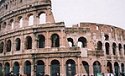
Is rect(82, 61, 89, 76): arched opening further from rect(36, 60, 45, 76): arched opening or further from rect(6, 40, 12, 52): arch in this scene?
rect(6, 40, 12, 52): arch

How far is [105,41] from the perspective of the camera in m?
30.8

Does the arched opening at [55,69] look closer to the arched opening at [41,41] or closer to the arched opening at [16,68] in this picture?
the arched opening at [41,41]

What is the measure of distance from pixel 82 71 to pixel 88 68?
167 cm

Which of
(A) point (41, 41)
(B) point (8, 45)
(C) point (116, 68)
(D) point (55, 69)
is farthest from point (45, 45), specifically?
(C) point (116, 68)

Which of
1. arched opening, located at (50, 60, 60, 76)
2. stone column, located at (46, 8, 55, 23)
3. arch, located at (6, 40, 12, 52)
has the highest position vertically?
stone column, located at (46, 8, 55, 23)

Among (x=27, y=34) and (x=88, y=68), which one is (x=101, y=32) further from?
(x=27, y=34)

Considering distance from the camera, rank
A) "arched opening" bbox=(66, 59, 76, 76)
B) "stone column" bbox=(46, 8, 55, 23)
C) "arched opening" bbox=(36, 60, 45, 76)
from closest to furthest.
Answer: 1. "arched opening" bbox=(66, 59, 76, 76)
2. "arched opening" bbox=(36, 60, 45, 76)
3. "stone column" bbox=(46, 8, 55, 23)

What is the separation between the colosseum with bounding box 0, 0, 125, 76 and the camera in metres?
24.0

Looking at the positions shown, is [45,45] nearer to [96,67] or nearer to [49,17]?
[49,17]

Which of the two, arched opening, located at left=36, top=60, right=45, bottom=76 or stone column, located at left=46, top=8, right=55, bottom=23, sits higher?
stone column, located at left=46, top=8, right=55, bottom=23

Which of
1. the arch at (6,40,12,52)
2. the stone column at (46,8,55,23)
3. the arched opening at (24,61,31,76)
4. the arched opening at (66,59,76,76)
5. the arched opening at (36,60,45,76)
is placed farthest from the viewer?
the arch at (6,40,12,52)

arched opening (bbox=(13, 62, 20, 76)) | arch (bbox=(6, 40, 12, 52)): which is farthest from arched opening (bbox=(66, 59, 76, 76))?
arch (bbox=(6, 40, 12, 52))

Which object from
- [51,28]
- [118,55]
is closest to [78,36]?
[51,28]

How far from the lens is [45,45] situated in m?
24.7
